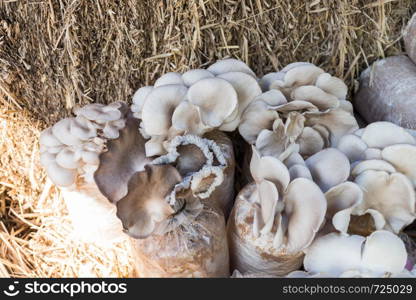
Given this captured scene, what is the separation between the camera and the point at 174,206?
4.17 feet

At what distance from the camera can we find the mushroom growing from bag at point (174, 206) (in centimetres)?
120

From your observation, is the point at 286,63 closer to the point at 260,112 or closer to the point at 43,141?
the point at 260,112

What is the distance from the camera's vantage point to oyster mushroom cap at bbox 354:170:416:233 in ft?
4.40

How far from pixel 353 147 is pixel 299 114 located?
0.63 feet

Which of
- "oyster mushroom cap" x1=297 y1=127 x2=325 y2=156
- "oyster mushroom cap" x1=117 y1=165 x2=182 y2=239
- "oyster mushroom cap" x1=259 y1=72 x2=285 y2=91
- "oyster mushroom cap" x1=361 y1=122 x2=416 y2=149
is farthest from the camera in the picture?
"oyster mushroom cap" x1=259 y1=72 x2=285 y2=91

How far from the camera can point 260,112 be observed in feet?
4.90

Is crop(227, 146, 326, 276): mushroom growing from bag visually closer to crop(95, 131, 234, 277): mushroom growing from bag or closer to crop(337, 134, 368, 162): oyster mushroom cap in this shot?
crop(95, 131, 234, 277): mushroom growing from bag

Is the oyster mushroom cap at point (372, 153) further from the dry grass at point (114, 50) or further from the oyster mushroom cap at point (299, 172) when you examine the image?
the dry grass at point (114, 50)

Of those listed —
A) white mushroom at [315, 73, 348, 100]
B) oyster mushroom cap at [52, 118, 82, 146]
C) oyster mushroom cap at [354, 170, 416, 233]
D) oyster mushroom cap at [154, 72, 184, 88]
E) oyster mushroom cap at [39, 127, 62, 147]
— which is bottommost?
oyster mushroom cap at [354, 170, 416, 233]

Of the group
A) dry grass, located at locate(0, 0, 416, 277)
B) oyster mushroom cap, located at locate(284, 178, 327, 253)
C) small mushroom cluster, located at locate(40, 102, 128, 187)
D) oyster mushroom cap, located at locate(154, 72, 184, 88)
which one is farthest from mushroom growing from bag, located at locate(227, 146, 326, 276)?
dry grass, located at locate(0, 0, 416, 277)

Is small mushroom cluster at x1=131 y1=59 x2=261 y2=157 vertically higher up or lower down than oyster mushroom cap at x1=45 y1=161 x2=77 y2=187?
higher up

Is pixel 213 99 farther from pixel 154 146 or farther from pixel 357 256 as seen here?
pixel 357 256

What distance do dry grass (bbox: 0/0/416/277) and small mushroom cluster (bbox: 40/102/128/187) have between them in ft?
0.84

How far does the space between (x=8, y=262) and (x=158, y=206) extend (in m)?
0.98
